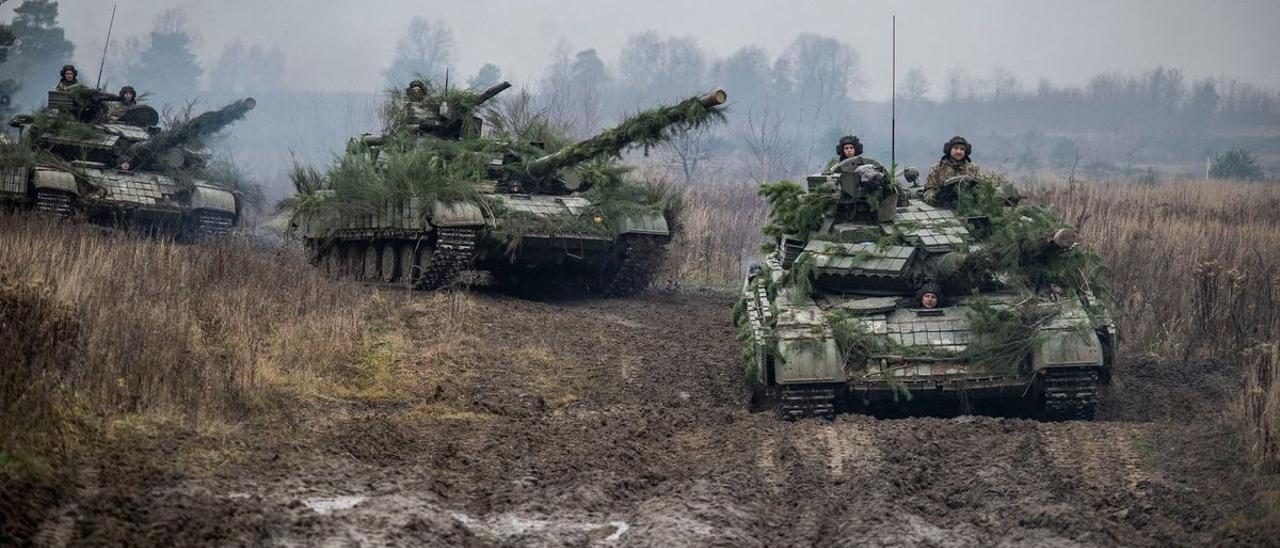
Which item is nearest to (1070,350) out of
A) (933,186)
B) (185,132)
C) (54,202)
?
(933,186)

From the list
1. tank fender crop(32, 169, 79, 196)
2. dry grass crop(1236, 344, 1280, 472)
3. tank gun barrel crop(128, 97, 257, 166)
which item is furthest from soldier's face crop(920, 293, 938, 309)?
tank gun barrel crop(128, 97, 257, 166)

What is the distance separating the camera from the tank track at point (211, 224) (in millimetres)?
21719

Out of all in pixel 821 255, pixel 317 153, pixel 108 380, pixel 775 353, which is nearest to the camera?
pixel 108 380

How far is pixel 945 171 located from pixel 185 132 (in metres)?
12.6

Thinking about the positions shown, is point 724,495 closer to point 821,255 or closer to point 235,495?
point 235,495

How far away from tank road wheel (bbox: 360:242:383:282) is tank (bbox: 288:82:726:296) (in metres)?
0.02

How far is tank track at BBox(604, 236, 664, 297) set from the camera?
17.2 meters

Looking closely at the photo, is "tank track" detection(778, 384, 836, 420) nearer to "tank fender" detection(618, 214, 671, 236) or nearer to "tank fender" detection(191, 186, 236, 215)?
"tank fender" detection(618, 214, 671, 236)

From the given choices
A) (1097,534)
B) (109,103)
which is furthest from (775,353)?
(109,103)

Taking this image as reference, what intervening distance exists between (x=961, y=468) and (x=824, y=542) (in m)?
1.68

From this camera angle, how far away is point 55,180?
64.3 feet

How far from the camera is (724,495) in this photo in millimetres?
7773

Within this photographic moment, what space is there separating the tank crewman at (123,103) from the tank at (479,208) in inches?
215

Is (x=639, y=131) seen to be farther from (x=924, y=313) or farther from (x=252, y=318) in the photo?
(x=924, y=313)
